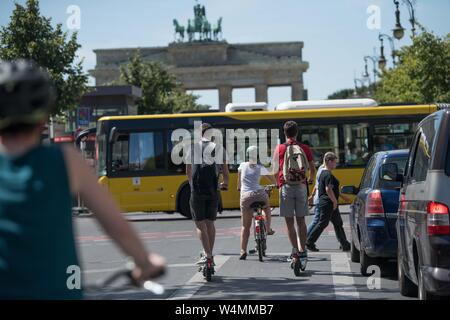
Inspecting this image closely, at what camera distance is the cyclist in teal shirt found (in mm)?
3252

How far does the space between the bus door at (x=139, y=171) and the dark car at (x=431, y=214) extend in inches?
750

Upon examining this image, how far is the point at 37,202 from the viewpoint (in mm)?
3271

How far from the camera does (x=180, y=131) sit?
27672 millimetres

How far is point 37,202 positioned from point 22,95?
352 mm

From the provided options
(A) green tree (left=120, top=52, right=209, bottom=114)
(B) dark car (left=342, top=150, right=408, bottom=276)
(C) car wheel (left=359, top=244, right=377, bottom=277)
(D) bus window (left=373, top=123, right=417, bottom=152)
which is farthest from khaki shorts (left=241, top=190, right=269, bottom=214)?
(A) green tree (left=120, top=52, right=209, bottom=114)

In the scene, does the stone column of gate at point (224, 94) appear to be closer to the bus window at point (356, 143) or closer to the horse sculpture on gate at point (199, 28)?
the horse sculpture on gate at point (199, 28)

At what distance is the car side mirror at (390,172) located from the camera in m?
9.94

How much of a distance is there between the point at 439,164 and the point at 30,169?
4.69 meters

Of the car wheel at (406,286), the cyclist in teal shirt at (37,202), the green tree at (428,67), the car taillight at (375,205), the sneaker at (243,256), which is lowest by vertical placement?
the sneaker at (243,256)

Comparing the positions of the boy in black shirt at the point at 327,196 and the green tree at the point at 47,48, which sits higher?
the green tree at the point at 47,48

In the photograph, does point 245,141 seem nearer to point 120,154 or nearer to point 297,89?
point 120,154

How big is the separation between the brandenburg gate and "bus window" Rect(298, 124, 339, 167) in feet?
285

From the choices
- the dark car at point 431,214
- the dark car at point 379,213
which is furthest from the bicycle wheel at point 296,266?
the dark car at point 431,214

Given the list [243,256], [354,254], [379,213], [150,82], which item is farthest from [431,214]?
[150,82]
